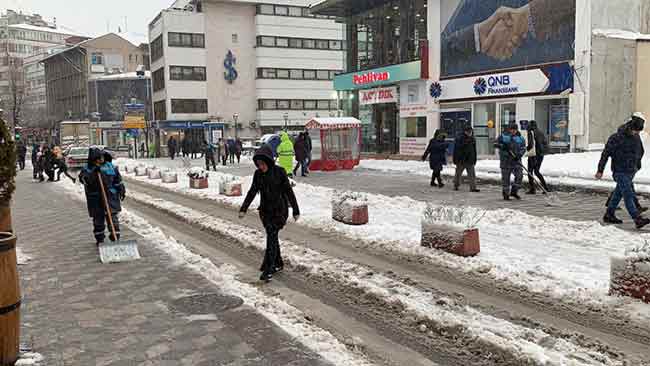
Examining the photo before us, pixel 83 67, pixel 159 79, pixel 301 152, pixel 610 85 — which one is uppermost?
pixel 83 67

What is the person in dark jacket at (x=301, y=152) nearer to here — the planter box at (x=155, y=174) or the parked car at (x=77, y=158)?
the planter box at (x=155, y=174)

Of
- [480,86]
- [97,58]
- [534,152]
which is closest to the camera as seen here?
[534,152]

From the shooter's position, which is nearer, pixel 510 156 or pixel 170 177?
pixel 510 156

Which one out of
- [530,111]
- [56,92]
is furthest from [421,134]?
[56,92]

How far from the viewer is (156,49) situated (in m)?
61.0

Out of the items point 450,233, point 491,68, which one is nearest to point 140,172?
point 491,68

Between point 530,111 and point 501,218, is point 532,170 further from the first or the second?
point 530,111

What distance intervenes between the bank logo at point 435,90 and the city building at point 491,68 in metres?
0.05

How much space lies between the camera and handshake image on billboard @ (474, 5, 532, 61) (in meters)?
23.8

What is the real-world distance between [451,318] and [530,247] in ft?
11.3

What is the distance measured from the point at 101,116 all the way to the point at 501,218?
7304 cm

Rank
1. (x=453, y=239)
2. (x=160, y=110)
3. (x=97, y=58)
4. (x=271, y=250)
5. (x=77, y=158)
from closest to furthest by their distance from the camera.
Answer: (x=271, y=250), (x=453, y=239), (x=77, y=158), (x=160, y=110), (x=97, y=58)

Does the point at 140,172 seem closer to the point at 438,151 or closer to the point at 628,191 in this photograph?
the point at 438,151

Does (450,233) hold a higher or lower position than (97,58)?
lower
